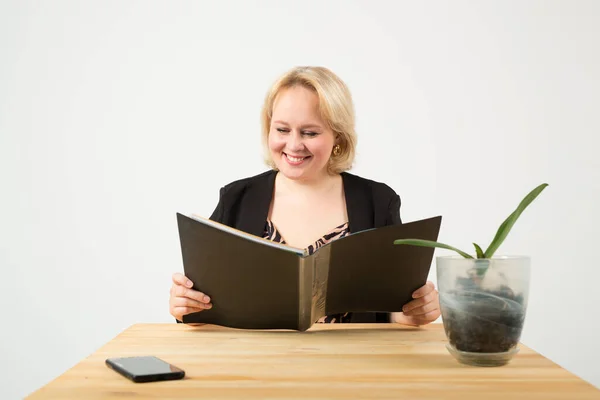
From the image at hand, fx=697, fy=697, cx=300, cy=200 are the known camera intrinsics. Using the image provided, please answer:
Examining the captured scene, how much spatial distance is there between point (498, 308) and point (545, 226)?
268 centimetres

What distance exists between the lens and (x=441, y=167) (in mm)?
3600

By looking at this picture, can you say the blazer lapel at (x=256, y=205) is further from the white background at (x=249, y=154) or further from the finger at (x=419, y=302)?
the white background at (x=249, y=154)

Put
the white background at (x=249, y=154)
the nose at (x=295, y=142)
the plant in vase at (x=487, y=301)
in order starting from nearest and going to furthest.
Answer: the plant in vase at (x=487, y=301)
the nose at (x=295, y=142)
the white background at (x=249, y=154)

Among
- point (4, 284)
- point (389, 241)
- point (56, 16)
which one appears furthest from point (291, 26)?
point (389, 241)

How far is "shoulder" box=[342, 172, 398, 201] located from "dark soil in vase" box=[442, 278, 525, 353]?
103 centimetres

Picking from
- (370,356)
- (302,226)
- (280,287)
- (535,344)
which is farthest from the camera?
(535,344)

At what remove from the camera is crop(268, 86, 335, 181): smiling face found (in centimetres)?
208

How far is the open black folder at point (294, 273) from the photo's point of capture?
1415 millimetres

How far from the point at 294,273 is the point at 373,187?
848 mm

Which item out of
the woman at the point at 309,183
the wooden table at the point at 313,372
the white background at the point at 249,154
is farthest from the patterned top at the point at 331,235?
the white background at the point at 249,154

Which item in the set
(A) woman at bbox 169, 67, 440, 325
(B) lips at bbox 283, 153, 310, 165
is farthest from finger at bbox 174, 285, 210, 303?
(B) lips at bbox 283, 153, 310, 165

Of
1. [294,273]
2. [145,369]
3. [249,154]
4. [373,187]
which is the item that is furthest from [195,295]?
[249,154]

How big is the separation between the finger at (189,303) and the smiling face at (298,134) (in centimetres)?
70

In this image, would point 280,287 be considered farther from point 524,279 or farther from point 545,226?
point 545,226
